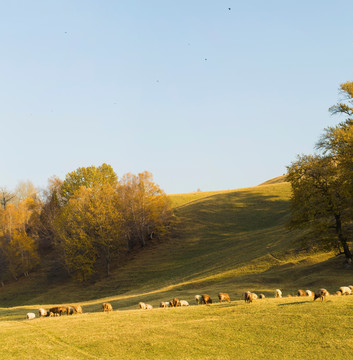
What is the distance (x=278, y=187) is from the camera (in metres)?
128

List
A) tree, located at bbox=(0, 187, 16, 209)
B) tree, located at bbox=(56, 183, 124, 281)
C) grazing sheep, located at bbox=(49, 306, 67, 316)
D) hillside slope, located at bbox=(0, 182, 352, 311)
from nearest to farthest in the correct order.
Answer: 1. grazing sheep, located at bbox=(49, 306, 67, 316)
2. hillside slope, located at bbox=(0, 182, 352, 311)
3. tree, located at bbox=(56, 183, 124, 281)
4. tree, located at bbox=(0, 187, 16, 209)

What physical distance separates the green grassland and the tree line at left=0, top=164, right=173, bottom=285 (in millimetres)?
4759

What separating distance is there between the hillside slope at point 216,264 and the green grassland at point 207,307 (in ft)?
0.87

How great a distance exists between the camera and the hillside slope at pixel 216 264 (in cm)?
4762

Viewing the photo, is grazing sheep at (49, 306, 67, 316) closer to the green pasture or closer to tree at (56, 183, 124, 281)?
the green pasture

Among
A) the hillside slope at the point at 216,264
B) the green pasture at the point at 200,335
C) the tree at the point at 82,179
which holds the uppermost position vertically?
the tree at the point at 82,179

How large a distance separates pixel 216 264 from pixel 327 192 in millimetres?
27156

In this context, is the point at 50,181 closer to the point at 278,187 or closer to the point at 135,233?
the point at 135,233

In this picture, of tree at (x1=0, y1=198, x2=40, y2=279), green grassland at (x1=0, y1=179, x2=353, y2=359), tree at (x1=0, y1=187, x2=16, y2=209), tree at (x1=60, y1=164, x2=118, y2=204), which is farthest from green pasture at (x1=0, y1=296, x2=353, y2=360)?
tree at (x1=0, y1=187, x2=16, y2=209)

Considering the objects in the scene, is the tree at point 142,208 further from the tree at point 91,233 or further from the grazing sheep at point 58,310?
the grazing sheep at point 58,310

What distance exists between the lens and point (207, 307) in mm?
29250

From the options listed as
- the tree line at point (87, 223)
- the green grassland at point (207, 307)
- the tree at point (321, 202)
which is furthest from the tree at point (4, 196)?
the tree at point (321, 202)

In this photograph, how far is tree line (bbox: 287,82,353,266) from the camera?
161ft

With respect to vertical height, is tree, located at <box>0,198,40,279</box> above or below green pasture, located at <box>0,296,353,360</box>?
above
